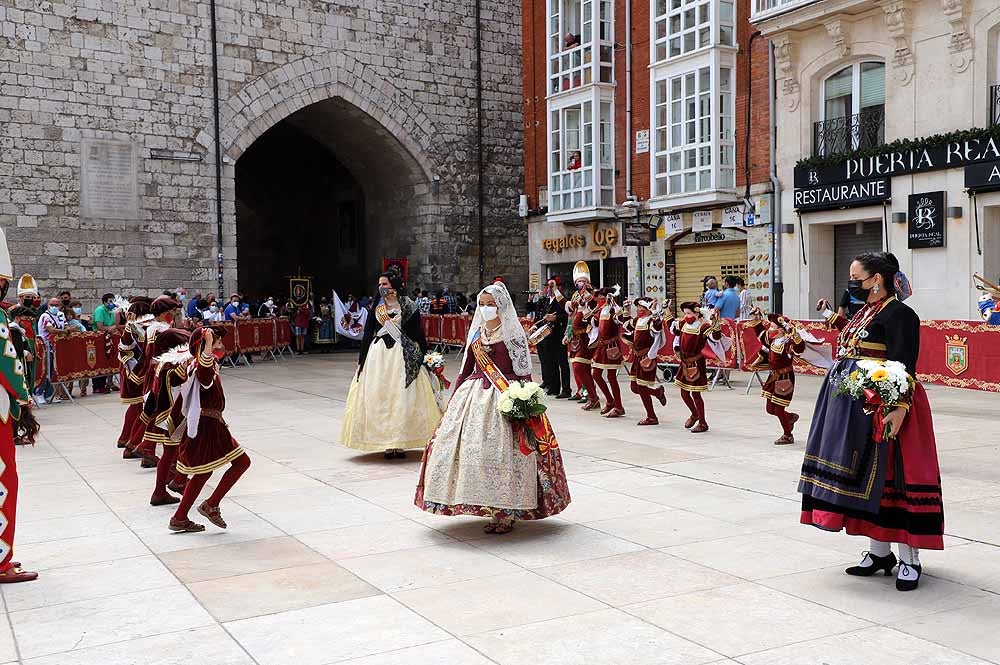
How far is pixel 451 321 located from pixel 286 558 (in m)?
18.6

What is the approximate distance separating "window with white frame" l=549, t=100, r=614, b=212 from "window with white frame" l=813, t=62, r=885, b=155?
20.8 ft

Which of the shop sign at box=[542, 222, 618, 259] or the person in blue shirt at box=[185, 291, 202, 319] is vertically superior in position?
the shop sign at box=[542, 222, 618, 259]

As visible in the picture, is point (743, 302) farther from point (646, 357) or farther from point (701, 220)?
point (646, 357)

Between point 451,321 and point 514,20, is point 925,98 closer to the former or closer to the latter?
point 451,321

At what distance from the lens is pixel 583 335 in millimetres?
12570

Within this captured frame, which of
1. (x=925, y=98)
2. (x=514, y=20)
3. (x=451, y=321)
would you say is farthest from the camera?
(x=514, y=20)

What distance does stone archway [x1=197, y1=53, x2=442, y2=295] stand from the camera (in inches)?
1000

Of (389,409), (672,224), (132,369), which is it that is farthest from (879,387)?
(672,224)

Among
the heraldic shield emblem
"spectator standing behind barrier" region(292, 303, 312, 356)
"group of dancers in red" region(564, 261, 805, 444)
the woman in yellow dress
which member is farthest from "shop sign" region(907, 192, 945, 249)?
"spectator standing behind barrier" region(292, 303, 312, 356)

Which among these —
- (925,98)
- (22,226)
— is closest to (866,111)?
(925,98)

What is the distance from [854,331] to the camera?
534 centimetres

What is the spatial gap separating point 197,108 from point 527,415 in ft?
69.7

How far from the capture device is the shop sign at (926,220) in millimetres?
17188

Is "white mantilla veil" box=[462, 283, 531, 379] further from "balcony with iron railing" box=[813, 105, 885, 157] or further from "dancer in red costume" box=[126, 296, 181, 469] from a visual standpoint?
"balcony with iron railing" box=[813, 105, 885, 157]
